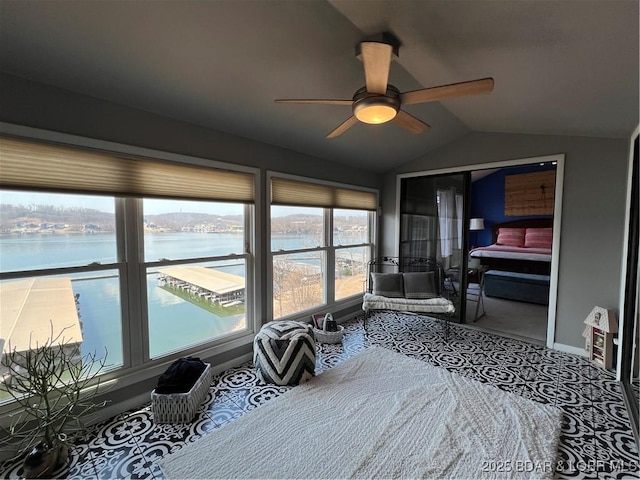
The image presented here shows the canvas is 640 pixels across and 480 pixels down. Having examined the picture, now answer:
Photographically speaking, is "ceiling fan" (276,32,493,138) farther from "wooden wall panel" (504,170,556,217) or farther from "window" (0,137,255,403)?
"wooden wall panel" (504,170,556,217)

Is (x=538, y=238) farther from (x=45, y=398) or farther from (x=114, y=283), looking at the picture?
(x=45, y=398)

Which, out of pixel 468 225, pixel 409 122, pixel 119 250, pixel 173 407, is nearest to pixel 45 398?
pixel 173 407

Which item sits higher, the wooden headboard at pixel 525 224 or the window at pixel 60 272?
the wooden headboard at pixel 525 224

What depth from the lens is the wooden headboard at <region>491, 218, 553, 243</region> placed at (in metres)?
6.00

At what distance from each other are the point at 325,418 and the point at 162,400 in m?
1.16

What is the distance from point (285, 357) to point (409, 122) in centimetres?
214

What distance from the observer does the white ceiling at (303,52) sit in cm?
143

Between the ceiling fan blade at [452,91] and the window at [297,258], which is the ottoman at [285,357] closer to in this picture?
the window at [297,258]

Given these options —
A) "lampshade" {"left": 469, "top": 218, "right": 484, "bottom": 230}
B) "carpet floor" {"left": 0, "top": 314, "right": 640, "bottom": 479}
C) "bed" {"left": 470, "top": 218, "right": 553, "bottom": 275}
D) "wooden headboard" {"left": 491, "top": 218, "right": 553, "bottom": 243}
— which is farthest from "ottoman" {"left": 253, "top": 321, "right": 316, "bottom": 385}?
"wooden headboard" {"left": 491, "top": 218, "right": 553, "bottom": 243}

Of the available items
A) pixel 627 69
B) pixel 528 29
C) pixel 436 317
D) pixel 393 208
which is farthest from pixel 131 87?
pixel 436 317

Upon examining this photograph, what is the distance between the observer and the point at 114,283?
216 centimetres

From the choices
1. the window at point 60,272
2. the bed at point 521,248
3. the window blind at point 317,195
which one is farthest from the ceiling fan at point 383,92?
the bed at point 521,248

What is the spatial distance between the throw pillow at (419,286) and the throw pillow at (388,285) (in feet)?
0.26

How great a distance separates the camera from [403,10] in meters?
1.59
